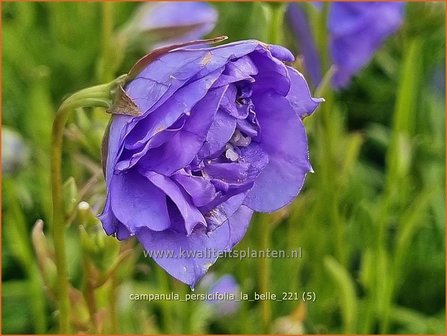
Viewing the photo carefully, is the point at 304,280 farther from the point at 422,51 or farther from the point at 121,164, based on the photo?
the point at 121,164

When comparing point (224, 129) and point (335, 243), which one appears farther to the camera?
point (335, 243)

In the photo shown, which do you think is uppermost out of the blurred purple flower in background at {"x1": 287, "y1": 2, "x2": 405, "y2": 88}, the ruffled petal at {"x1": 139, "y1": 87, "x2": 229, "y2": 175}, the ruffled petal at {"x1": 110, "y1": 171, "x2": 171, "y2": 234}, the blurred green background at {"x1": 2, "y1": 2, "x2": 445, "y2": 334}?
the ruffled petal at {"x1": 139, "y1": 87, "x2": 229, "y2": 175}

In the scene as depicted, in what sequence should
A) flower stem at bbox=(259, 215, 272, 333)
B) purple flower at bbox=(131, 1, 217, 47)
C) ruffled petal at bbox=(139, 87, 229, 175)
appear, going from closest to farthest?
ruffled petal at bbox=(139, 87, 229, 175) → flower stem at bbox=(259, 215, 272, 333) → purple flower at bbox=(131, 1, 217, 47)

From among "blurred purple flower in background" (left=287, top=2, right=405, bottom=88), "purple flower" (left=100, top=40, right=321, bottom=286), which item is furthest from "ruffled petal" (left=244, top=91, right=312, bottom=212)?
"blurred purple flower in background" (left=287, top=2, right=405, bottom=88)

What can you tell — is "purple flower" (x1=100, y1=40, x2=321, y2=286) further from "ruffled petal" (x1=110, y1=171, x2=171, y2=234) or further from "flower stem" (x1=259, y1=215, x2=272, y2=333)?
"flower stem" (x1=259, y1=215, x2=272, y2=333)

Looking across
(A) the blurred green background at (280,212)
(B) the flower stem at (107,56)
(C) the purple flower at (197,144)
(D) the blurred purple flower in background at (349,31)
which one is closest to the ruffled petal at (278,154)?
(C) the purple flower at (197,144)

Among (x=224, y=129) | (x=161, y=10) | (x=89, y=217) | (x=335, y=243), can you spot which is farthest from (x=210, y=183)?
(x=161, y=10)

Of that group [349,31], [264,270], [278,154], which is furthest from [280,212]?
[349,31]
